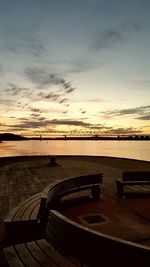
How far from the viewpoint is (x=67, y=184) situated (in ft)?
19.4

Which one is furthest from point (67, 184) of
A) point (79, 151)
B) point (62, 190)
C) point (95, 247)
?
point (79, 151)

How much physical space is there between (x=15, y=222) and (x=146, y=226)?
8.51 feet

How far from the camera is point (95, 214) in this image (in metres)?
5.61

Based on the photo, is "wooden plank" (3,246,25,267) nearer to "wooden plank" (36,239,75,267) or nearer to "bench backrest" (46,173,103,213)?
"wooden plank" (36,239,75,267)

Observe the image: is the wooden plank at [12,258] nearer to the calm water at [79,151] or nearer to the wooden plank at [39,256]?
the wooden plank at [39,256]

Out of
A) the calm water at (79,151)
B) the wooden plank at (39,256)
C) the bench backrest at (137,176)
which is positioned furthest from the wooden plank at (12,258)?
the calm water at (79,151)

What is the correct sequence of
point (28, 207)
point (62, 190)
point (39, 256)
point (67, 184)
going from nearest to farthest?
point (39, 256) → point (28, 207) → point (62, 190) → point (67, 184)

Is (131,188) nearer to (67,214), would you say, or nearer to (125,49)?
(67,214)

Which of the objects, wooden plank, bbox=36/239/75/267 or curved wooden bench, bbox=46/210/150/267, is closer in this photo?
curved wooden bench, bbox=46/210/150/267

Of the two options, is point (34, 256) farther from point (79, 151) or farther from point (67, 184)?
point (79, 151)

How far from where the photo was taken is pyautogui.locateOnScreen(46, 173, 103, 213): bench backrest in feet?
16.9

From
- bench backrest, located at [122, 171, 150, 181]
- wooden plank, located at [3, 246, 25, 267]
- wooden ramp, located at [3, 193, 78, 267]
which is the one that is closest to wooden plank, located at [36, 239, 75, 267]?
wooden ramp, located at [3, 193, 78, 267]

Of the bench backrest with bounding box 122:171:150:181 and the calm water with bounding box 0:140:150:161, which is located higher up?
the bench backrest with bounding box 122:171:150:181

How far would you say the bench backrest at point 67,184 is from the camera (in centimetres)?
514
